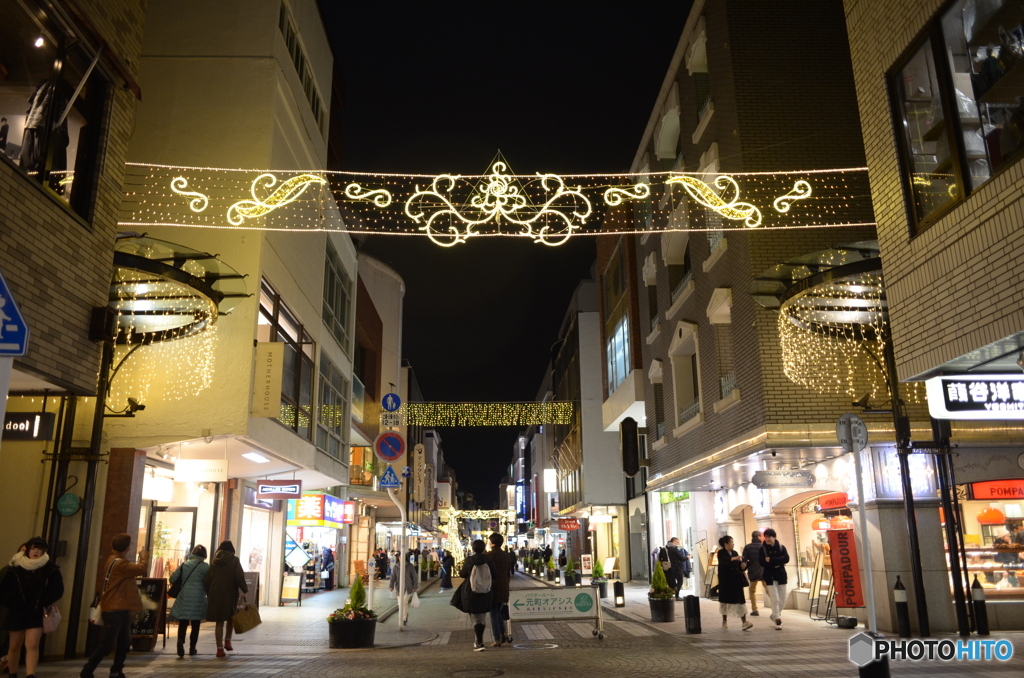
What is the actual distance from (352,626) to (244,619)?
1.69 m

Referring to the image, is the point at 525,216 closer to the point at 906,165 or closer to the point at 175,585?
the point at 906,165

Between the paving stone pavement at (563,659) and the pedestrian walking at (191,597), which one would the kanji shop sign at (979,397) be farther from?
the pedestrian walking at (191,597)

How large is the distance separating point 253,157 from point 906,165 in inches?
475

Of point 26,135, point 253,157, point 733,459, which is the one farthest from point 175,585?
point 733,459

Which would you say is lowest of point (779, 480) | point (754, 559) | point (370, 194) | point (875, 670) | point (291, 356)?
point (875, 670)

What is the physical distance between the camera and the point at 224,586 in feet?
42.2

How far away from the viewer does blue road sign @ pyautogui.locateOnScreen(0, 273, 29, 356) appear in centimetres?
521

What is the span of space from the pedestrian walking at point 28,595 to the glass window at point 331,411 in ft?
43.0

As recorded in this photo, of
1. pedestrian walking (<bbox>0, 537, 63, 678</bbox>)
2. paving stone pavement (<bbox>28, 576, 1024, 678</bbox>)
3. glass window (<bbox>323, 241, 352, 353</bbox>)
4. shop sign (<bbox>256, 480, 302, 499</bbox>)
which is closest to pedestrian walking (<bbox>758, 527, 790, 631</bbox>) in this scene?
paving stone pavement (<bbox>28, 576, 1024, 678</bbox>)

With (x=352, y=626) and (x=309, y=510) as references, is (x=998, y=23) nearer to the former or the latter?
(x=352, y=626)

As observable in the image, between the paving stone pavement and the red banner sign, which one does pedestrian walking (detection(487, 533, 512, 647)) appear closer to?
the paving stone pavement

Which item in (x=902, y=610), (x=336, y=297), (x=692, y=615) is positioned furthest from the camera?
(x=336, y=297)

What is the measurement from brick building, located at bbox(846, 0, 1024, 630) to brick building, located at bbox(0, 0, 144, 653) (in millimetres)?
9373

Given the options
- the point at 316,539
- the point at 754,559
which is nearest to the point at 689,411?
the point at 754,559
